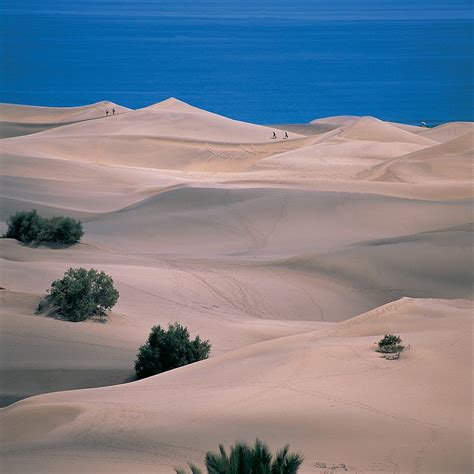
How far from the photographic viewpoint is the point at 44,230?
21891 millimetres

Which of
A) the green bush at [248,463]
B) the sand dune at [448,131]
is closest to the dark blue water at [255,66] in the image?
the sand dune at [448,131]

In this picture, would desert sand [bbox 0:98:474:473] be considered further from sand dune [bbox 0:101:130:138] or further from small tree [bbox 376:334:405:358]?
sand dune [bbox 0:101:130:138]

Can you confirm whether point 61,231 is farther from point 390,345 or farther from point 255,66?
point 255,66

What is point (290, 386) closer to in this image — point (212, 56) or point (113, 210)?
point (113, 210)

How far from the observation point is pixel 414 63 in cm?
10281

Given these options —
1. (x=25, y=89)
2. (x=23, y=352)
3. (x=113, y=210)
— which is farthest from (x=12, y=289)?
(x=25, y=89)

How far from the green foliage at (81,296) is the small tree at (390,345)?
524 centimetres

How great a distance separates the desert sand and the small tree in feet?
0.54

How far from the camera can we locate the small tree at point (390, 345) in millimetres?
12414

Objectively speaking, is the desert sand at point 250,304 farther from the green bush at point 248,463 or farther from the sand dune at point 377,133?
the sand dune at point 377,133

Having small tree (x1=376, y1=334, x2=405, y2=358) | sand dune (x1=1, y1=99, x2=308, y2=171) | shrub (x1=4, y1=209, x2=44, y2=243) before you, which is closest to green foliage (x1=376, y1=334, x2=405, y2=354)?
small tree (x1=376, y1=334, x2=405, y2=358)

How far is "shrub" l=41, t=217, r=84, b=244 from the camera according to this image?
862 inches

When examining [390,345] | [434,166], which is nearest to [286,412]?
[390,345]

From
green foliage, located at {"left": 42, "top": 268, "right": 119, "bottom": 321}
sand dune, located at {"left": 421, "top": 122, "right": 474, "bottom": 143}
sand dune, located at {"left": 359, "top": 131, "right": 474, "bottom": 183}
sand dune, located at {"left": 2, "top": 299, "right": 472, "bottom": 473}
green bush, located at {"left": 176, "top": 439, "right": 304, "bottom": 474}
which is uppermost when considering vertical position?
sand dune, located at {"left": 421, "top": 122, "right": 474, "bottom": 143}
